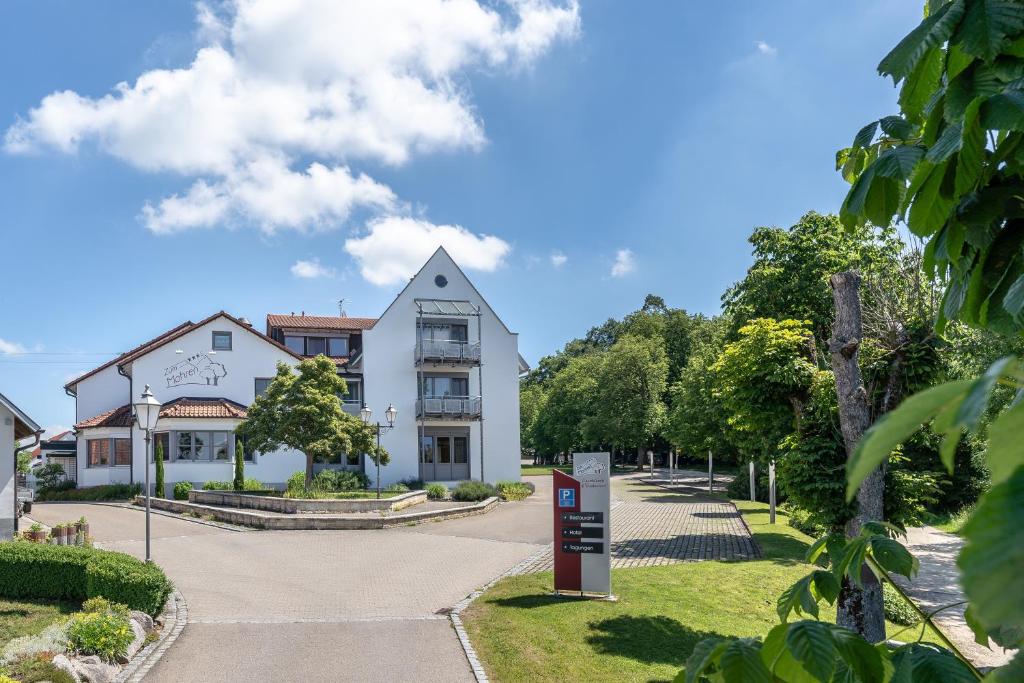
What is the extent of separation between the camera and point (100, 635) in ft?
32.7

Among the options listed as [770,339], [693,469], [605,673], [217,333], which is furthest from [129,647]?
[693,469]

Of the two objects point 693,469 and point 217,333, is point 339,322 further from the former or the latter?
point 693,469

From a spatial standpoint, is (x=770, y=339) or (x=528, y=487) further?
(x=528, y=487)

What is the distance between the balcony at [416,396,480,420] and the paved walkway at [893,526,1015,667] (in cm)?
2130

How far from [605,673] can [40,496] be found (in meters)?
36.0

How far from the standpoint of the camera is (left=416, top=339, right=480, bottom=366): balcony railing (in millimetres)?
37562

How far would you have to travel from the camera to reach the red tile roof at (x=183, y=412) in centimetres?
3459

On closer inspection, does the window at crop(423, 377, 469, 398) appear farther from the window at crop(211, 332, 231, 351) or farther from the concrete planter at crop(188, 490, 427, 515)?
the window at crop(211, 332, 231, 351)

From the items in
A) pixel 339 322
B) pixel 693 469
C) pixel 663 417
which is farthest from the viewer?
pixel 693 469

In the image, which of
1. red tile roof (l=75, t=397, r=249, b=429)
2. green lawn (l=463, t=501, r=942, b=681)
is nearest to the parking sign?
green lawn (l=463, t=501, r=942, b=681)

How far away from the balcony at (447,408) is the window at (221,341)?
410 inches

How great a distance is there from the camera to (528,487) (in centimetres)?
3866

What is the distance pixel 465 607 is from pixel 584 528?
2.64 m

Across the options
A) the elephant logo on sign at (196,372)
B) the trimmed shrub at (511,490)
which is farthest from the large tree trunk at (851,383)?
the elephant logo on sign at (196,372)
